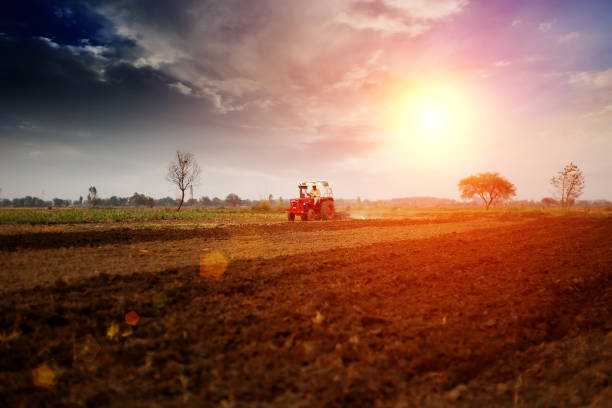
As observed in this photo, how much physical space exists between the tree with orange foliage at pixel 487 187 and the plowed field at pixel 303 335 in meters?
59.2

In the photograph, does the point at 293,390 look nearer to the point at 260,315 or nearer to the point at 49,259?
the point at 260,315

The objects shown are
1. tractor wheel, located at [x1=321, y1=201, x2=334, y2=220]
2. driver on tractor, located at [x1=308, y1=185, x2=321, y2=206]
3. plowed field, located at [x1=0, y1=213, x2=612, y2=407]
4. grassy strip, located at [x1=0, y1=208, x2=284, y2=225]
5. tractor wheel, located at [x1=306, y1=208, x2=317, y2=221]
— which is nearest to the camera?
plowed field, located at [x1=0, y1=213, x2=612, y2=407]

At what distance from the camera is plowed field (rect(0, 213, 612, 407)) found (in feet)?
9.75

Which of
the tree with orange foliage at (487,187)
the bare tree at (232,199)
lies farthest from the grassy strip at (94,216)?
the bare tree at (232,199)

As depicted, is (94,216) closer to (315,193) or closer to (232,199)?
(315,193)

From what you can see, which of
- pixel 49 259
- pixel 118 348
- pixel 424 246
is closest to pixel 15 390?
pixel 118 348

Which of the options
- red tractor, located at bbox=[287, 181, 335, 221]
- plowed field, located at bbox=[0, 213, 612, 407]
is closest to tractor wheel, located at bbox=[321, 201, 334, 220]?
red tractor, located at bbox=[287, 181, 335, 221]

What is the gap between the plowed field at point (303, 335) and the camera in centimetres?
297

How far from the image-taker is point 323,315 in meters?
4.57

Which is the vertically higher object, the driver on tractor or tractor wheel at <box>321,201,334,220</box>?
the driver on tractor

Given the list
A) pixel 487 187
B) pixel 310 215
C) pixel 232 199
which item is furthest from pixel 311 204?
pixel 232 199

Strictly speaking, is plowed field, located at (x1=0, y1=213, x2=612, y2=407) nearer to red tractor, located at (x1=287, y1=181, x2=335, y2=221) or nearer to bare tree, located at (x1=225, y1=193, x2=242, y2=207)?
red tractor, located at (x1=287, y1=181, x2=335, y2=221)

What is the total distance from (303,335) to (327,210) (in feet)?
66.7

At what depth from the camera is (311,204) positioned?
23094mm
